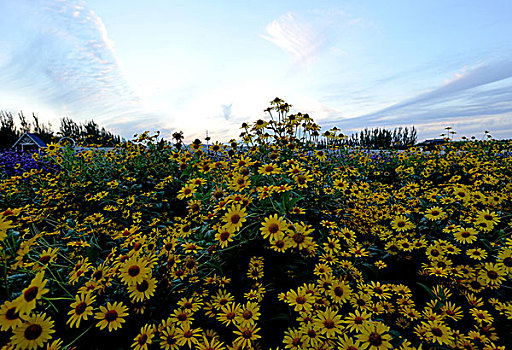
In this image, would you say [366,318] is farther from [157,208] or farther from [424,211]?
[157,208]

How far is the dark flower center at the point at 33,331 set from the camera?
120cm

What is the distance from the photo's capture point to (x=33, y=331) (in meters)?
1.21

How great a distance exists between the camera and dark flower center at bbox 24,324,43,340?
1195 millimetres

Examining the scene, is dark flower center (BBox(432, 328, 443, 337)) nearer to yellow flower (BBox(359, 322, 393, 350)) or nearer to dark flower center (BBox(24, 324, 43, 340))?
yellow flower (BBox(359, 322, 393, 350))

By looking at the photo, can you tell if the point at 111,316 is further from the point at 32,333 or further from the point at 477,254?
the point at 477,254

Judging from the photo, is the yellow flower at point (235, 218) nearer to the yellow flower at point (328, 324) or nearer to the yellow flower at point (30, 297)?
the yellow flower at point (328, 324)

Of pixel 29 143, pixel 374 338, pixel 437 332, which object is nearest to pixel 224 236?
pixel 374 338

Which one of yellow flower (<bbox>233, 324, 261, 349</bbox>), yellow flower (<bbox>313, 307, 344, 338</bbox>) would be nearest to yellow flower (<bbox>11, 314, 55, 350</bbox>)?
yellow flower (<bbox>233, 324, 261, 349</bbox>)

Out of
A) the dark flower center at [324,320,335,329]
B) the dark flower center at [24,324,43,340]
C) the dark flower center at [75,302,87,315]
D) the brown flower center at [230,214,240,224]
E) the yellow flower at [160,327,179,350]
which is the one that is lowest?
the yellow flower at [160,327,179,350]

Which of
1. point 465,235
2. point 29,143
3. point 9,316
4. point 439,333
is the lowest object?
point 439,333

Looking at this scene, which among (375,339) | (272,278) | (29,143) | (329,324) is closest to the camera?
(375,339)

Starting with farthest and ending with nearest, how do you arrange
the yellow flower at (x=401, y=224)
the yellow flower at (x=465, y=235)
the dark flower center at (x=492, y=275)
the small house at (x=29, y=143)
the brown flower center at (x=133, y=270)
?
1. the small house at (x=29, y=143)
2. the yellow flower at (x=401, y=224)
3. the yellow flower at (x=465, y=235)
4. the dark flower center at (x=492, y=275)
5. the brown flower center at (x=133, y=270)

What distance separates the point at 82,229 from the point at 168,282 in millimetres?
1681

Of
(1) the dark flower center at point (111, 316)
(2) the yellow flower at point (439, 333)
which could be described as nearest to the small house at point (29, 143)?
(1) the dark flower center at point (111, 316)
